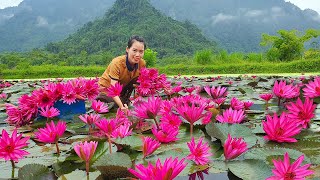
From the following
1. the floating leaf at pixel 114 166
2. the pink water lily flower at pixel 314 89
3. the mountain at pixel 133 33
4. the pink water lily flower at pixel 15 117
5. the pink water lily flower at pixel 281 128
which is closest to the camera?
the floating leaf at pixel 114 166

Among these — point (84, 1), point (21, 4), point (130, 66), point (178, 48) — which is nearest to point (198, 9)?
point (84, 1)

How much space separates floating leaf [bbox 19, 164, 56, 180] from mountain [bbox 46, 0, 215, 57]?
38.7m

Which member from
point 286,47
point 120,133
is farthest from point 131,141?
point 286,47

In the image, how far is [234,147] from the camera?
921mm

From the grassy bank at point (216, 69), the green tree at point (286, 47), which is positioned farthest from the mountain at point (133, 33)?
the grassy bank at point (216, 69)

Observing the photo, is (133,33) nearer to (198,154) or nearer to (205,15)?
(198,154)

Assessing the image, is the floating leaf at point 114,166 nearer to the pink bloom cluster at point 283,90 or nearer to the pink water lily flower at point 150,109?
the pink water lily flower at point 150,109

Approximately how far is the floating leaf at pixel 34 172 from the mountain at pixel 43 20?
77.1 metres

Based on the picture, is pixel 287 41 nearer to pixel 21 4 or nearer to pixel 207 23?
pixel 207 23

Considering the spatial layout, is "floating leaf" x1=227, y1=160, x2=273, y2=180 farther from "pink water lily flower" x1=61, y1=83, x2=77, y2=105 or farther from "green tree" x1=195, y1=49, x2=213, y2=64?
"green tree" x1=195, y1=49, x2=213, y2=64

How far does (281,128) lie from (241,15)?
130 m

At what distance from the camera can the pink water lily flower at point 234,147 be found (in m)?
Result: 0.90

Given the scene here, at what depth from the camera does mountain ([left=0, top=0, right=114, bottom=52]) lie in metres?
80.3

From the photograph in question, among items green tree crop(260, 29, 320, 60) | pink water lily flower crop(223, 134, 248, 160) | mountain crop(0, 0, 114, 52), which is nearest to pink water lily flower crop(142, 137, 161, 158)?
pink water lily flower crop(223, 134, 248, 160)
